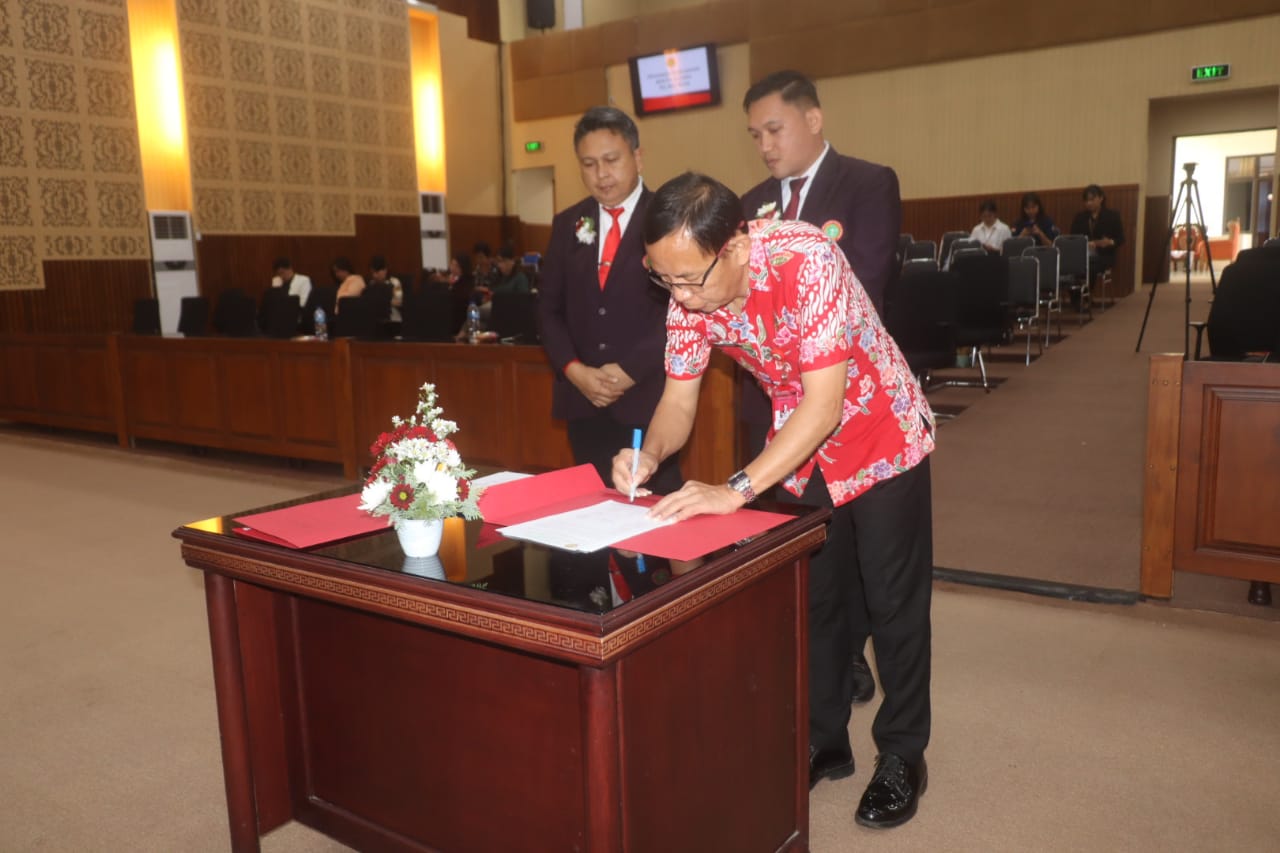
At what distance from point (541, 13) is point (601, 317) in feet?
46.8

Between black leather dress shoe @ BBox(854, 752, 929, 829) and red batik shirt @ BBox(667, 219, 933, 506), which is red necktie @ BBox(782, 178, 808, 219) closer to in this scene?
red batik shirt @ BBox(667, 219, 933, 506)

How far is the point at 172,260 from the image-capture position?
10648 mm

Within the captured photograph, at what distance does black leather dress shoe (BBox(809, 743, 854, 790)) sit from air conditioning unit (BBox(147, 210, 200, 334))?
10.0 m

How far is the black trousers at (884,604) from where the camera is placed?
6.34 feet

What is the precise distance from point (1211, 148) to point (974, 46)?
6455mm

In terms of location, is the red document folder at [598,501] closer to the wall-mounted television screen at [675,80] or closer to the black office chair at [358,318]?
the black office chair at [358,318]

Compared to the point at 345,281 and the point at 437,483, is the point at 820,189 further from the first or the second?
the point at 345,281

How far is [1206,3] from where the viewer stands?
10578 mm

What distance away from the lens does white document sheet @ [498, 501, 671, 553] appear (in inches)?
58.9

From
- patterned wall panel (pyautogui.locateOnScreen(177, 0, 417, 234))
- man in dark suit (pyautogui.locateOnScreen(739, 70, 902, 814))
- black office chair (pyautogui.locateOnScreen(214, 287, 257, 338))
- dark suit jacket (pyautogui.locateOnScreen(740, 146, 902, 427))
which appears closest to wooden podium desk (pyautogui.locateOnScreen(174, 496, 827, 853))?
man in dark suit (pyautogui.locateOnScreen(739, 70, 902, 814))

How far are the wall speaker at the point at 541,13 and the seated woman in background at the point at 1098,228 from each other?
9007 millimetres

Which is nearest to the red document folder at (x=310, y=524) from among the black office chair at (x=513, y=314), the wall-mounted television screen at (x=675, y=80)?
the black office chair at (x=513, y=314)

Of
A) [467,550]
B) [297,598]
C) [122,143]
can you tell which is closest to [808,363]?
[467,550]

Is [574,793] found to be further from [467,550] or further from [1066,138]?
[1066,138]
